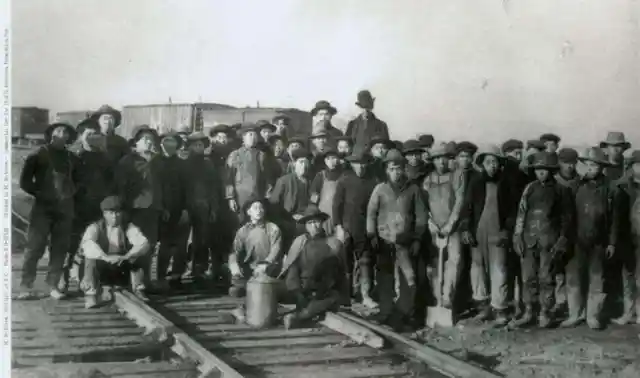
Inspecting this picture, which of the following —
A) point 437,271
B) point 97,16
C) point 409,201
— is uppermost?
point 97,16

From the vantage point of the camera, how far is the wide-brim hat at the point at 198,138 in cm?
331

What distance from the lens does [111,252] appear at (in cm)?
302

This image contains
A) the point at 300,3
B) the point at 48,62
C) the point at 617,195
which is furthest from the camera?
the point at 617,195

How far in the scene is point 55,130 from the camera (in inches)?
116

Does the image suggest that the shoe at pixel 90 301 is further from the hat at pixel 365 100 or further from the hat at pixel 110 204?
the hat at pixel 365 100

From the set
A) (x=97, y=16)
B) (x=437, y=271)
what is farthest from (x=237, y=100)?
(x=437, y=271)

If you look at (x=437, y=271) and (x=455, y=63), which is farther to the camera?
(x=437, y=271)

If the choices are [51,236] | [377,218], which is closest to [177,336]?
[51,236]

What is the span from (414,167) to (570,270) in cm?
80

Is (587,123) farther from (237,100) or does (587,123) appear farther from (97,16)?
(97,16)

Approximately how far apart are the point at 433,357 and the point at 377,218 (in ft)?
2.45

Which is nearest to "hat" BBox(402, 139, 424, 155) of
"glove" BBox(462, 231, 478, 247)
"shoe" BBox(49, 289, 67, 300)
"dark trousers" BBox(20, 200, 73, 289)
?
"glove" BBox(462, 231, 478, 247)

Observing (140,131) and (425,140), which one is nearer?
(140,131)

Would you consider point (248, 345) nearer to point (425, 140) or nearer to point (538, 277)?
point (425, 140)
